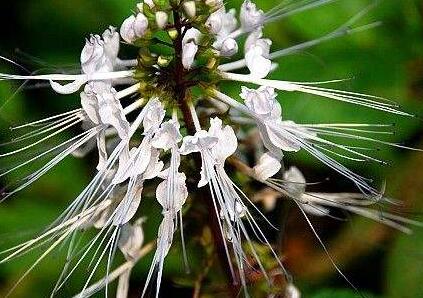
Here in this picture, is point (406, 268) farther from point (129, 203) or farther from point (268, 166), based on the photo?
Answer: point (129, 203)

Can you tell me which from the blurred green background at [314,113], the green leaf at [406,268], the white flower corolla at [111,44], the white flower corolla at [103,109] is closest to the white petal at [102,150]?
the white flower corolla at [103,109]

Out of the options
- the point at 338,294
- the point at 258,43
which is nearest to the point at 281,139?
the point at 258,43

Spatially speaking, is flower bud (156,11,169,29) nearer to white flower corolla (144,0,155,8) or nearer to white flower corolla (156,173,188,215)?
white flower corolla (144,0,155,8)

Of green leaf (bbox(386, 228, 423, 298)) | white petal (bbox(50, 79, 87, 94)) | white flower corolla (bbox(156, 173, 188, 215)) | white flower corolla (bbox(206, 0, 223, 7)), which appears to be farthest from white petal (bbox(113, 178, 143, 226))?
green leaf (bbox(386, 228, 423, 298))

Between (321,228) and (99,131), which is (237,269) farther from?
(321,228)

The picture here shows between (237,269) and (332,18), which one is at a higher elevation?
(332,18)

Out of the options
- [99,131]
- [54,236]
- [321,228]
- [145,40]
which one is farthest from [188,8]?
[321,228]
